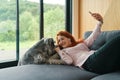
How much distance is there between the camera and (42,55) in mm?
2469

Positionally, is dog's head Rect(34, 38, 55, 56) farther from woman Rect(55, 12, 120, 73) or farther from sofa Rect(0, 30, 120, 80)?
sofa Rect(0, 30, 120, 80)

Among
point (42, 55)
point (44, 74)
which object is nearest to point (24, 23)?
point (42, 55)

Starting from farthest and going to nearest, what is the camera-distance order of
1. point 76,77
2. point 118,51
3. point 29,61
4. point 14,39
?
point 14,39 → point 29,61 → point 118,51 → point 76,77

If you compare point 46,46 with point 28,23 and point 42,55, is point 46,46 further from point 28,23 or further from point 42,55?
point 28,23

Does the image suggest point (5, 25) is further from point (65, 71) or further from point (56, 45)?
point (65, 71)

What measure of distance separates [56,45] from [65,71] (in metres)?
0.68

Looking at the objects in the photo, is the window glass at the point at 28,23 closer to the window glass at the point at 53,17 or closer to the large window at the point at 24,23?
the large window at the point at 24,23

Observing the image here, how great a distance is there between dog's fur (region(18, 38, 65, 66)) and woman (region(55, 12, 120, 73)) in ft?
0.23

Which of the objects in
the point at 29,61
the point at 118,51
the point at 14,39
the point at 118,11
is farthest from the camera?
the point at 14,39

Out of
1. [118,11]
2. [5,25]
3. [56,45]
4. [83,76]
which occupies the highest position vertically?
[118,11]

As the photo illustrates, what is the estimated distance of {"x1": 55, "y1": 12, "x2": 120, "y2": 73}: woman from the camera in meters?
2.02

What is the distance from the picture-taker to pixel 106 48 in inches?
80.9

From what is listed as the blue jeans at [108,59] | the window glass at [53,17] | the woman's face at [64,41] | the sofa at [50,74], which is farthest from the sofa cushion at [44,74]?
the window glass at [53,17]

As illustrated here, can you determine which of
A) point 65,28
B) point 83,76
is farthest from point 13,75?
point 65,28
